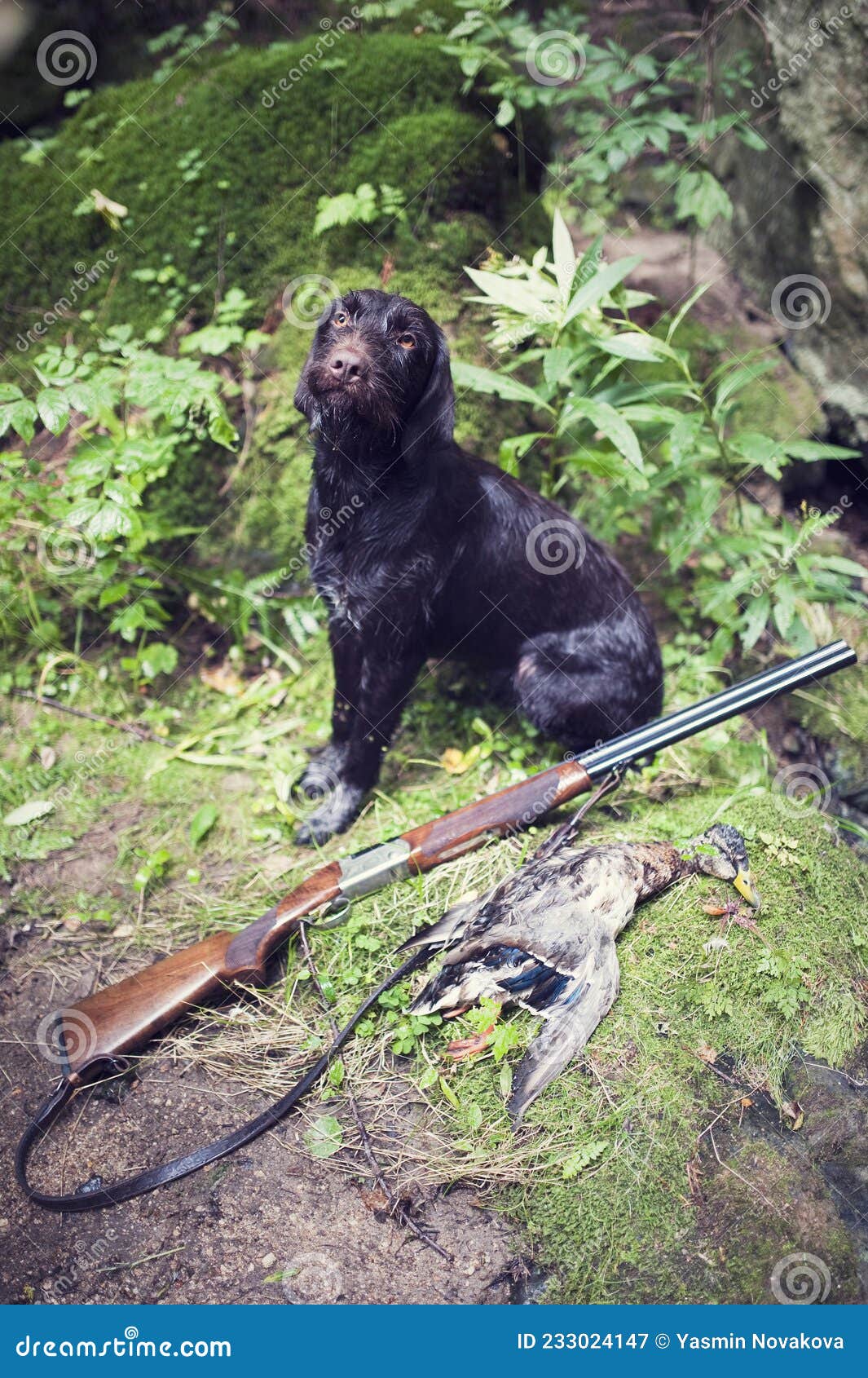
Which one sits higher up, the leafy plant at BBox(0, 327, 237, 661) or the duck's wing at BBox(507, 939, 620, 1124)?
the leafy plant at BBox(0, 327, 237, 661)

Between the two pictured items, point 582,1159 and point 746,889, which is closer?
point 582,1159

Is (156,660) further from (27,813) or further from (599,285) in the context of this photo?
(599,285)

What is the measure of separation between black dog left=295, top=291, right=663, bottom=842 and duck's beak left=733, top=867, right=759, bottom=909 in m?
0.92

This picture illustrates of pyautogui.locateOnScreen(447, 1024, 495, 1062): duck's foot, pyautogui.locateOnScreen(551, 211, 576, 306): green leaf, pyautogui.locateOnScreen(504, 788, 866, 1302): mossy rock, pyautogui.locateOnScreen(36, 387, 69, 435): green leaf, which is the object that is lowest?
pyautogui.locateOnScreen(504, 788, 866, 1302): mossy rock

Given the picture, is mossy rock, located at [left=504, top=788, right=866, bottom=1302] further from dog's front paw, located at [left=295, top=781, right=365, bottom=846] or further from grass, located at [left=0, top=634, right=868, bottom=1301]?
dog's front paw, located at [left=295, top=781, right=365, bottom=846]

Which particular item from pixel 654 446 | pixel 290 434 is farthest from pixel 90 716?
pixel 654 446

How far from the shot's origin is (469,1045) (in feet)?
9.70

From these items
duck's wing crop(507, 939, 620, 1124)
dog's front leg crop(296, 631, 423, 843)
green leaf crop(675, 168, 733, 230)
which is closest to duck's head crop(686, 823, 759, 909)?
duck's wing crop(507, 939, 620, 1124)

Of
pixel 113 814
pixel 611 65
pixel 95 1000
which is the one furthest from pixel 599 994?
pixel 611 65

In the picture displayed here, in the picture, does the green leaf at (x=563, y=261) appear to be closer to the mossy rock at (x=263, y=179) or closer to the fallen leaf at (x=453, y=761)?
the mossy rock at (x=263, y=179)

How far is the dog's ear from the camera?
3158 millimetres

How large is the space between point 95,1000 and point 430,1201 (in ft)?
4.25

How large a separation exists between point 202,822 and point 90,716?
0.95 metres

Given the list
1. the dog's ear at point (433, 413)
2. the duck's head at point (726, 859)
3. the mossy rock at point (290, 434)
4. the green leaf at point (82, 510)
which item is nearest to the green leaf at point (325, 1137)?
the duck's head at point (726, 859)
